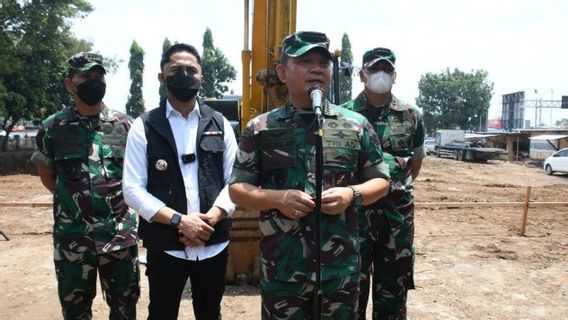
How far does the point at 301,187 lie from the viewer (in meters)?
2.04

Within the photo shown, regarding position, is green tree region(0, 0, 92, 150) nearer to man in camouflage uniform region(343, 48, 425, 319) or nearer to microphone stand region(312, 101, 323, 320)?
man in camouflage uniform region(343, 48, 425, 319)

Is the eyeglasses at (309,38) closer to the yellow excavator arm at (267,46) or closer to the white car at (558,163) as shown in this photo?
the yellow excavator arm at (267,46)

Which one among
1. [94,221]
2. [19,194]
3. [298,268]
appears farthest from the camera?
[19,194]

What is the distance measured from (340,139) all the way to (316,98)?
0.98 feet

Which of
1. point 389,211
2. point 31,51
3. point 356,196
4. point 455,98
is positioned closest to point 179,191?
point 356,196

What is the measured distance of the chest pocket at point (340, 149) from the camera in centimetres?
206

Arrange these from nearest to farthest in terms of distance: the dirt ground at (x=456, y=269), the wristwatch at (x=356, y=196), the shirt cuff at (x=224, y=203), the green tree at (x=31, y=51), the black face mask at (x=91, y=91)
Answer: the wristwatch at (x=356, y=196), the shirt cuff at (x=224, y=203), the black face mask at (x=91, y=91), the dirt ground at (x=456, y=269), the green tree at (x=31, y=51)

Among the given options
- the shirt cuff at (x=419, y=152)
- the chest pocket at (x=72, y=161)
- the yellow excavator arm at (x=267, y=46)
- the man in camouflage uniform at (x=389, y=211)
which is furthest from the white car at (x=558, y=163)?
the chest pocket at (x=72, y=161)

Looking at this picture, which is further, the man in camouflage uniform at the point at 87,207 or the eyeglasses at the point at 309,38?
the man in camouflage uniform at the point at 87,207

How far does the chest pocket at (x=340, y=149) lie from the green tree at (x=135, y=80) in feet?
141

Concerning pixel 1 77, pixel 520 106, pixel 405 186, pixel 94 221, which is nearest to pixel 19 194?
pixel 1 77

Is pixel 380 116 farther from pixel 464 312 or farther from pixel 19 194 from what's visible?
pixel 19 194

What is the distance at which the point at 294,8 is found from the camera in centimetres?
476

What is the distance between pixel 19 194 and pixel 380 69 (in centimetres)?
1298
